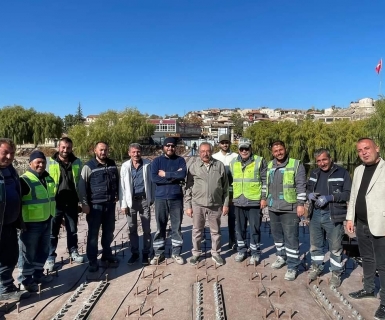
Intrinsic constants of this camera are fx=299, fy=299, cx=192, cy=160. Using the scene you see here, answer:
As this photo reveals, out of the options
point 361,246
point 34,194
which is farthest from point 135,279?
point 361,246

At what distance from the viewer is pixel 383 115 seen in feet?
70.9

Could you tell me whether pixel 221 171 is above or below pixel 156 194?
above

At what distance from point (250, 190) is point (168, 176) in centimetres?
119

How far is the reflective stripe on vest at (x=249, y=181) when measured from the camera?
4.27 m

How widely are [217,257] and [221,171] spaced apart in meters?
1.24

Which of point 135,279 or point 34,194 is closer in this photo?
point 34,194

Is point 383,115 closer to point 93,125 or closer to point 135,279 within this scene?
point 135,279

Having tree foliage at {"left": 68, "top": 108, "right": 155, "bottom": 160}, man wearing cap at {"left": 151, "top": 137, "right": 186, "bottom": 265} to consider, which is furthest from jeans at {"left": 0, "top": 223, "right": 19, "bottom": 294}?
tree foliage at {"left": 68, "top": 108, "right": 155, "bottom": 160}

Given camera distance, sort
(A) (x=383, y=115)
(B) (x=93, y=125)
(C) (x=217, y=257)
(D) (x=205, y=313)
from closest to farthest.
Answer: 1. (D) (x=205, y=313)
2. (C) (x=217, y=257)
3. (A) (x=383, y=115)
4. (B) (x=93, y=125)

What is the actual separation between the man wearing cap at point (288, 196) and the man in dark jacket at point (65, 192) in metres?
2.77

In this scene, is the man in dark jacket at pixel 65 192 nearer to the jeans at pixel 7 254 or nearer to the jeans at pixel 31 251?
the jeans at pixel 31 251

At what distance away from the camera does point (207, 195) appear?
14.1ft

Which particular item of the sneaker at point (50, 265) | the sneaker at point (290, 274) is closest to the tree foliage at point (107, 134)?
the sneaker at point (50, 265)

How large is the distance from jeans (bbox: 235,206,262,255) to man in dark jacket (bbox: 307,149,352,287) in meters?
0.74
